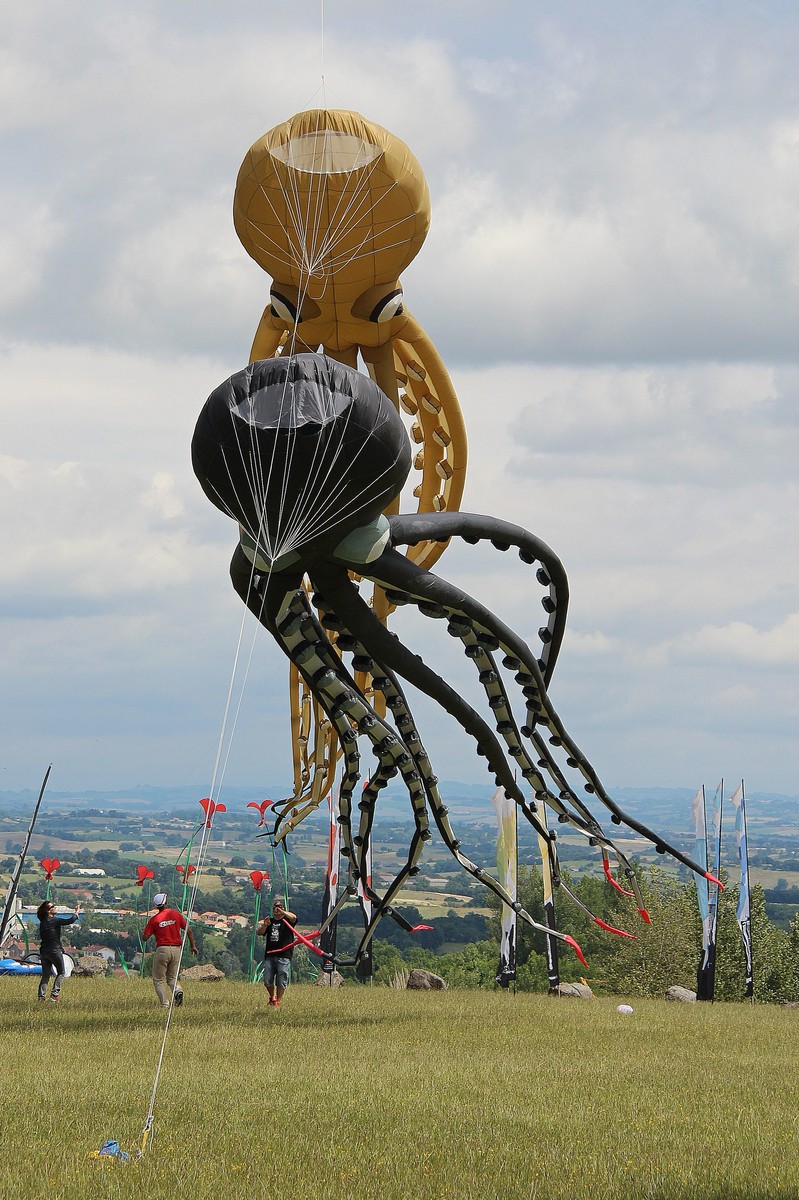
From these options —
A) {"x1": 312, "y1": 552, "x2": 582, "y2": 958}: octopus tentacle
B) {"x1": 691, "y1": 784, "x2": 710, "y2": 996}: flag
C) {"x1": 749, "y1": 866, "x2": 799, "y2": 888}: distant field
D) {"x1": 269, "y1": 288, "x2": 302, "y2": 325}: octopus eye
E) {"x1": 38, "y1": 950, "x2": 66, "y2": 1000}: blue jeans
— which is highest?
{"x1": 269, "y1": 288, "x2": 302, "y2": 325}: octopus eye

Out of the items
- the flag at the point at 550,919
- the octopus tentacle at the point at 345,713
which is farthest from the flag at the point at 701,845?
the octopus tentacle at the point at 345,713

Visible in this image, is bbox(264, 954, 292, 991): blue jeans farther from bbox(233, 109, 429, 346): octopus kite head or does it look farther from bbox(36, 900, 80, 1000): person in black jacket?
bbox(233, 109, 429, 346): octopus kite head

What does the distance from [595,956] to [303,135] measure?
140 feet

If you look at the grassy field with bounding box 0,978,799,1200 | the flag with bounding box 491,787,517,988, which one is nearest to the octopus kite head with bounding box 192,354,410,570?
the grassy field with bounding box 0,978,799,1200

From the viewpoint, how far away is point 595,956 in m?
47.7

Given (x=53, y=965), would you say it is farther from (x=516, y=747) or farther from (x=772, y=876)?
(x=772, y=876)

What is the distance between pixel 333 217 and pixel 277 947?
30.3ft

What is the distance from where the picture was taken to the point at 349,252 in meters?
11.0

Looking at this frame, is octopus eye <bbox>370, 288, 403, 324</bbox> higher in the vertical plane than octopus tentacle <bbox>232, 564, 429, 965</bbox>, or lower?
higher

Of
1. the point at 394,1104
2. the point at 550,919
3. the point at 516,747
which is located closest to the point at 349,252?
the point at 516,747

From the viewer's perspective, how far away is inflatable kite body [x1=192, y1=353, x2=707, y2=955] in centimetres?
881

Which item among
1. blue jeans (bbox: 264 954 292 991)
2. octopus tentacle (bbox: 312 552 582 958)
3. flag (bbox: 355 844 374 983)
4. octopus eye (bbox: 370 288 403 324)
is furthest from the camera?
blue jeans (bbox: 264 954 292 991)

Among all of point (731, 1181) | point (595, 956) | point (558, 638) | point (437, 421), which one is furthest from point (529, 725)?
point (595, 956)

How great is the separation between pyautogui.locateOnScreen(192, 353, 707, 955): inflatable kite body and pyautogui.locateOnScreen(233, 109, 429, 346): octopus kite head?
2.30 m
